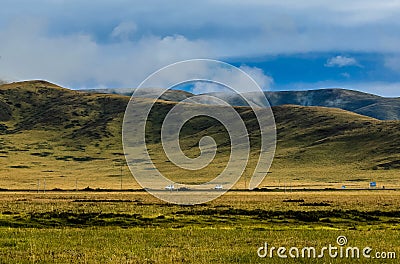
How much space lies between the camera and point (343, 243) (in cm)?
3194

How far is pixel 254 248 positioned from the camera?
Result: 29797 mm

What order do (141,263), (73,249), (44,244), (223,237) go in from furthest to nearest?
1. (223,237)
2. (44,244)
3. (73,249)
4. (141,263)

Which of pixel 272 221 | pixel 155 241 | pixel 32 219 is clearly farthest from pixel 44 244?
pixel 272 221

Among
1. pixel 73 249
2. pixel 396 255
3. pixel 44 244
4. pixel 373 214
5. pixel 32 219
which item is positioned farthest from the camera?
pixel 373 214

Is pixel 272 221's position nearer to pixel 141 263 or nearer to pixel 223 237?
pixel 223 237

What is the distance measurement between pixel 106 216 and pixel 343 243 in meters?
27.2

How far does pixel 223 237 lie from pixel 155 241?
4.66 metres

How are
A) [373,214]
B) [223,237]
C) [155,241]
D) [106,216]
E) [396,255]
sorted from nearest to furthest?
[396,255], [155,241], [223,237], [106,216], [373,214]

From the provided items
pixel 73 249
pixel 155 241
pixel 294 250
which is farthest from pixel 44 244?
pixel 294 250

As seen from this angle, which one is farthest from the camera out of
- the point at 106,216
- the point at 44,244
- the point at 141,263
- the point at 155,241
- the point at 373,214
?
the point at 373,214

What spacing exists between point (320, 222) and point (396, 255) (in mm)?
23111

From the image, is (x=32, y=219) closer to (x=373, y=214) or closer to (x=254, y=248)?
(x=254, y=248)

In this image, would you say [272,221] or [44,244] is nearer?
[44,244]

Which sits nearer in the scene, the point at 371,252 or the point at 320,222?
the point at 371,252
